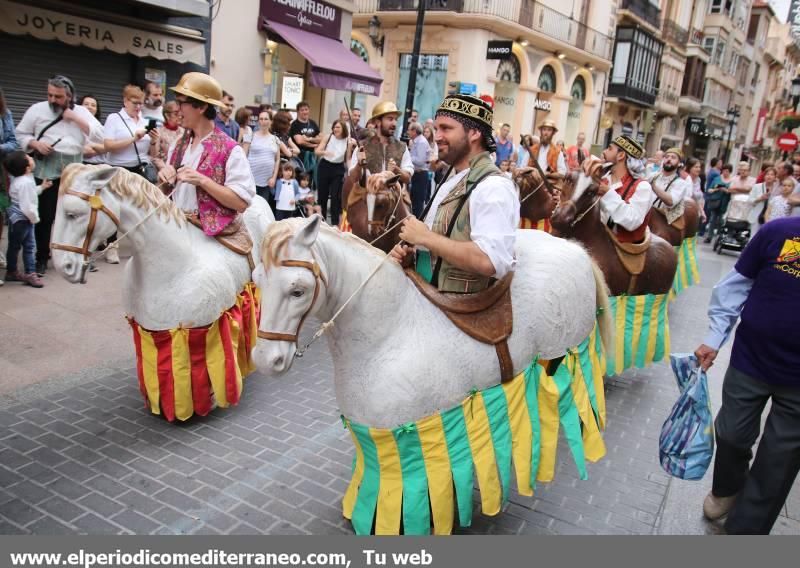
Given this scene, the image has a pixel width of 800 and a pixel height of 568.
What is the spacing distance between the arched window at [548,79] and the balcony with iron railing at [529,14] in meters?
1.28

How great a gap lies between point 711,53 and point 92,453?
150 feet

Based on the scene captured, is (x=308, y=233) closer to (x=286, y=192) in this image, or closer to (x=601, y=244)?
(x=601, y=244)

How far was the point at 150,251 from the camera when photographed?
378 cm

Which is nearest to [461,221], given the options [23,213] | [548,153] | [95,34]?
[23,213]

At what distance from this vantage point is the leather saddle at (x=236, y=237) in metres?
4.17

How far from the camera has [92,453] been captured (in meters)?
3.75

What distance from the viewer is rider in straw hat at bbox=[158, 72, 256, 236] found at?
12.7ft

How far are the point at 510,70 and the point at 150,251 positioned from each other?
22344mm

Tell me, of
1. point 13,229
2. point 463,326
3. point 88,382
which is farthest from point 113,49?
point 463,326

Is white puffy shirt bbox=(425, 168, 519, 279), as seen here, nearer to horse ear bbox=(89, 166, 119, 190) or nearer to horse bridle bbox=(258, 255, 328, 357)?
horse bridle bbox=(258, 255, 328, 357)

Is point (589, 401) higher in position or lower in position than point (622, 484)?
higher

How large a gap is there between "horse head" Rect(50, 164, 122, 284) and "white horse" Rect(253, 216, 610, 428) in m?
1.67

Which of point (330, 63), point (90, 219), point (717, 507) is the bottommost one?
point (717, 507)

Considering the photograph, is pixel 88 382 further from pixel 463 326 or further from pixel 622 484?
pixel 622 484
